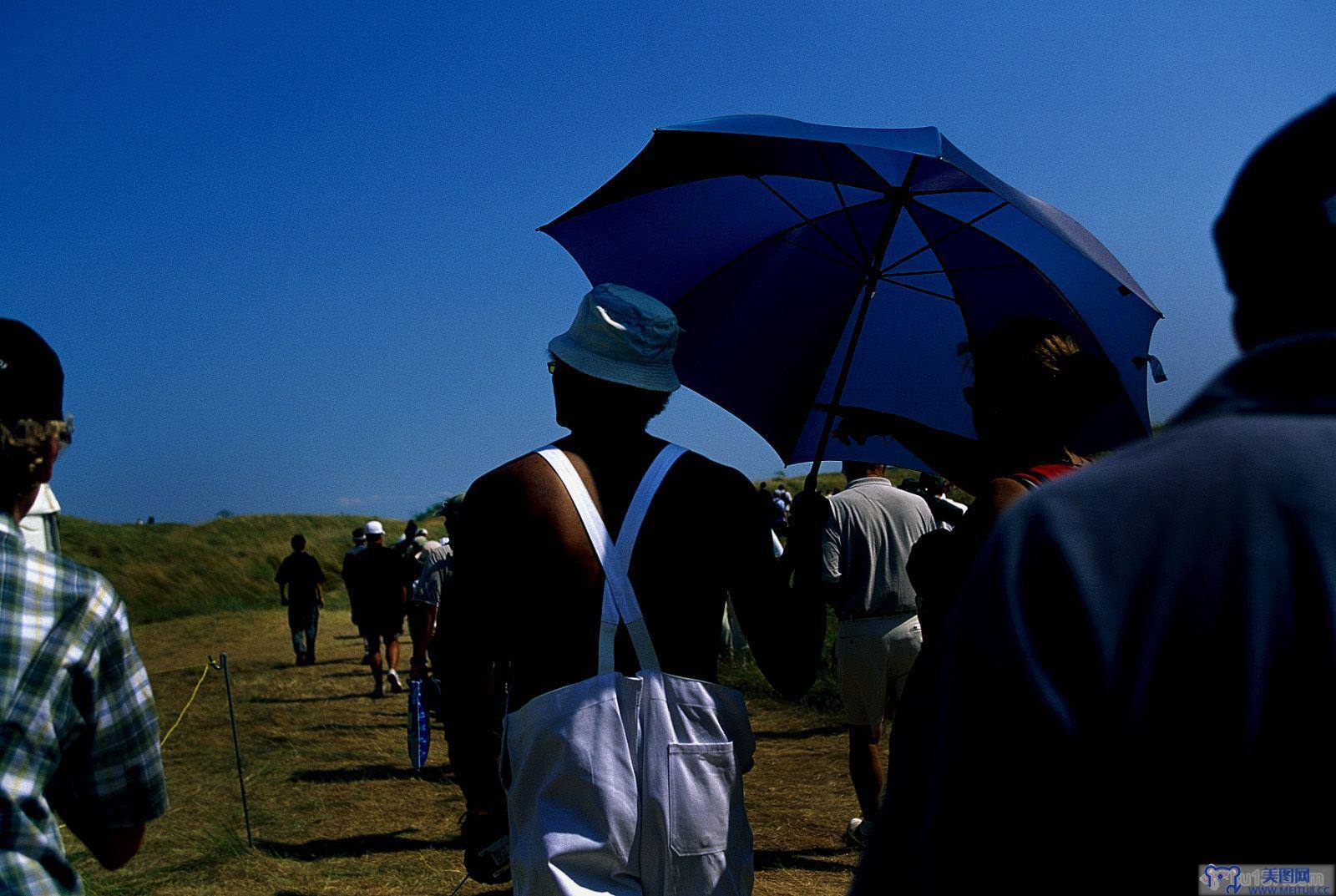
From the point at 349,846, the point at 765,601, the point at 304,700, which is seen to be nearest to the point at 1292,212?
the point at 765,601

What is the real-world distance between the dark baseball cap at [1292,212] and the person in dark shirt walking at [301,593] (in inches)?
601

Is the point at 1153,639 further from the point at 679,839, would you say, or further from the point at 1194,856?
the point at 679,839

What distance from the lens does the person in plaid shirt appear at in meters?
1.59

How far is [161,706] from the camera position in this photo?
13727mm

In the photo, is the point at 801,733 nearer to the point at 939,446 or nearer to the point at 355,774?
the point at 355,774

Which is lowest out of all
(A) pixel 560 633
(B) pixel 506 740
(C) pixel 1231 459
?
(B) pixel 506 740

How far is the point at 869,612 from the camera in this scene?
5.67m

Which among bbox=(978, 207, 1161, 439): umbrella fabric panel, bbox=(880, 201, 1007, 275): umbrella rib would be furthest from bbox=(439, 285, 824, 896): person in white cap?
bbox=(978, 207, 1161, 439): umbrella fabric panel

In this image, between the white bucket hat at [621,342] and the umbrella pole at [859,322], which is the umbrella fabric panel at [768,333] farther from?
the white bucket hat at [621,342]

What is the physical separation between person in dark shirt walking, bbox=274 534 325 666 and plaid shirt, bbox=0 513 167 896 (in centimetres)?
1393

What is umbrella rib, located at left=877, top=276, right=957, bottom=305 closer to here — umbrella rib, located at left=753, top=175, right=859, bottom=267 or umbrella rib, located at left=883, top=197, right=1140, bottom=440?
umbrella rib, located at left=883, top=197, right=1140, bottom=440

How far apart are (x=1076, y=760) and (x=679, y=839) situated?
1.44 m

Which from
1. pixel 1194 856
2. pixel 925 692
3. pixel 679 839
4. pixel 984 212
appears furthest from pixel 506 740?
pixel 984 212

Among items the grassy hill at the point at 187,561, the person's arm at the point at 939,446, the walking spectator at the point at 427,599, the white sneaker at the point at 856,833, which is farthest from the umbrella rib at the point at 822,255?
the grassy hill at the point at 187,561
